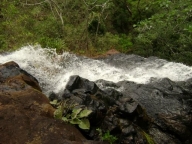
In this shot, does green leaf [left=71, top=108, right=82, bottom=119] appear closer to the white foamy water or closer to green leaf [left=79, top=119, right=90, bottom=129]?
green leaf [left=79, top=119, right=90, bottom=129]

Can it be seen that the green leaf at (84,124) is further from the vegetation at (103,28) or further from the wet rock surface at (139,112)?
the vegetation at (103,28)

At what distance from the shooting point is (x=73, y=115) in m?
4.54

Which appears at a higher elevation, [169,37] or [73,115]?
[73,115]

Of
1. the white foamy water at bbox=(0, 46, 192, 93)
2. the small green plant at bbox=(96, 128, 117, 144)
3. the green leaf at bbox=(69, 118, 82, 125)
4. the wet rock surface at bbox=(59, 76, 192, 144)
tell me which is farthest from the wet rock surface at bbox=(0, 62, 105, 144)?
the white foamy water at bbox=(0, 46, 192, 93)

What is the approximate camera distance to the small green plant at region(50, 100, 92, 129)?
Answer: 4.38 m

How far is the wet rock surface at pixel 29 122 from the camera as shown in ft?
12.1

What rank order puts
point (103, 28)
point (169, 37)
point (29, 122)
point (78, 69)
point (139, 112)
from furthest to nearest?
point (103, 28) → point (169, 37) → point (78, 69) → point (139, 112) → point (29, 122)

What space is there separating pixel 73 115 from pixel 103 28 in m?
9.06

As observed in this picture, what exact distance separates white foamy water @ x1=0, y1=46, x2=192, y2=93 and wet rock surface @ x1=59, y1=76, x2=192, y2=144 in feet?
3.78

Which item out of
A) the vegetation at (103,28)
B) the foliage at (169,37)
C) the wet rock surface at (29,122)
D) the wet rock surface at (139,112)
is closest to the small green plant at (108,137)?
the wet rock surface at (139,112)

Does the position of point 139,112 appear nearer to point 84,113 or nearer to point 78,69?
point 84,113

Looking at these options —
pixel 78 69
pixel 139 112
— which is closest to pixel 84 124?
pixel 139 112

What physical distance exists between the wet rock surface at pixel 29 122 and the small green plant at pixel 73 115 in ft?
0.47

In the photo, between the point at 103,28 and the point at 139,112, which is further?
the point at 103,28
